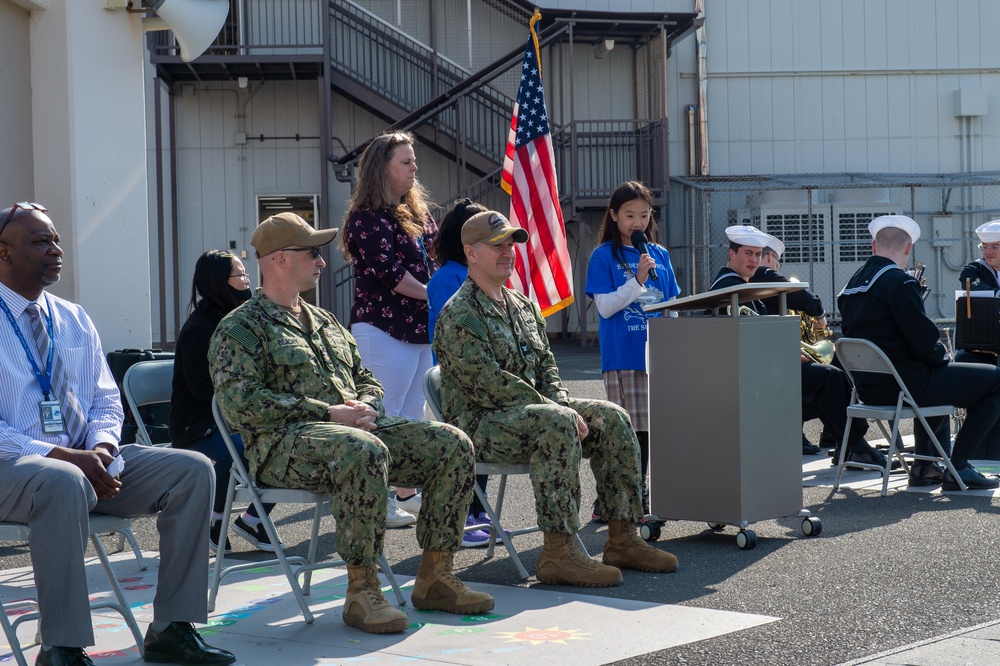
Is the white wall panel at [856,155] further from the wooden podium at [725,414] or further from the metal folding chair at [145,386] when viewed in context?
the metal folding chair at [145,386]

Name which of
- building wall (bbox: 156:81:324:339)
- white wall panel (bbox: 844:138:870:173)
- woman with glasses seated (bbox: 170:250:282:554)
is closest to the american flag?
woman with glasses seated (bbox: 170:250:282:554)

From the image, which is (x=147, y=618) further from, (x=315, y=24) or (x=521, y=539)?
(x=315, y=24)

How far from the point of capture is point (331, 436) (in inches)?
187

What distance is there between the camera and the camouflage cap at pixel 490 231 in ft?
18.5

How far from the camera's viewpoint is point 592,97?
74.3ft

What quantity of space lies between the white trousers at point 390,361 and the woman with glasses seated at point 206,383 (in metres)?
0.69

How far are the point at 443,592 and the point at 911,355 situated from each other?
4188 millimetres

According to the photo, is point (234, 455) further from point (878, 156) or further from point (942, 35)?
point (942, 35)

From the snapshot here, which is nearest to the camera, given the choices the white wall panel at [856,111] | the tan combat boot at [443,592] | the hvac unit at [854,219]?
the tan combat boot at [443,592]

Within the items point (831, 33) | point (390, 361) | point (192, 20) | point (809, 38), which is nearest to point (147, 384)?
point (390, 361)

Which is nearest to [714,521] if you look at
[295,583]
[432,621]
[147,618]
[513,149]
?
[432,621]

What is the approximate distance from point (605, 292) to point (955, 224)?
58.1 ft

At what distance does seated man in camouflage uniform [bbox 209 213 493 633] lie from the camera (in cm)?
464

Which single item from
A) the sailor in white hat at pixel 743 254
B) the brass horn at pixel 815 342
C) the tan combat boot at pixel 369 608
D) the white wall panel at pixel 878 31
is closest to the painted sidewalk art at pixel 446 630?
the tan combat boot at pixel 369 608
